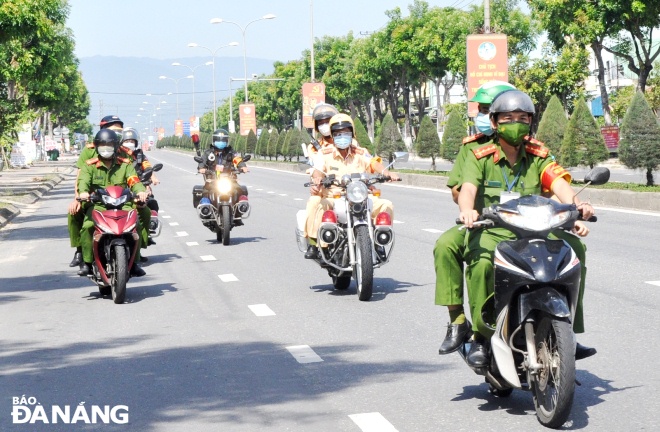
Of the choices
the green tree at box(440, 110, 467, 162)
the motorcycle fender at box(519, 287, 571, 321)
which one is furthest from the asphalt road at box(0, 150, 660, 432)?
the green tree at box(440, 110, 467, 162)

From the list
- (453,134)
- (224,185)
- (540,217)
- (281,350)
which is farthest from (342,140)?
(453,134)

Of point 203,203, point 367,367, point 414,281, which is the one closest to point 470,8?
point 203,203

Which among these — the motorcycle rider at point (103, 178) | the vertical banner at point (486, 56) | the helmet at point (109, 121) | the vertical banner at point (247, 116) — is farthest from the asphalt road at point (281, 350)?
the vertical banner at point (247, 116)

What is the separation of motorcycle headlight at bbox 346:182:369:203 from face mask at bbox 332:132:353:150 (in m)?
0.83

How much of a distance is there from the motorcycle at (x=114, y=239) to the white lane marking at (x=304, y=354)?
321cm

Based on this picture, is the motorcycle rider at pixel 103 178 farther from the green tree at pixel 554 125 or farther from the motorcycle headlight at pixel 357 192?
the green tree at pixel 554 125

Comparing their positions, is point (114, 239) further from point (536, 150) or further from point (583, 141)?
point (583, 141)

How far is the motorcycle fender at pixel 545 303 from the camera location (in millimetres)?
5586

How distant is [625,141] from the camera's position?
82.3ft

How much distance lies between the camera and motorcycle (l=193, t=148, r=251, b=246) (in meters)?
17.9

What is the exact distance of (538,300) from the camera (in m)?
5.67

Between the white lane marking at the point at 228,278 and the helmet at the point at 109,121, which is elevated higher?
the helmet at the point at 109,121

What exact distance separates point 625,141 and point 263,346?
17812 millimetres

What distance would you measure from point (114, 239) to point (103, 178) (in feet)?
3.01
